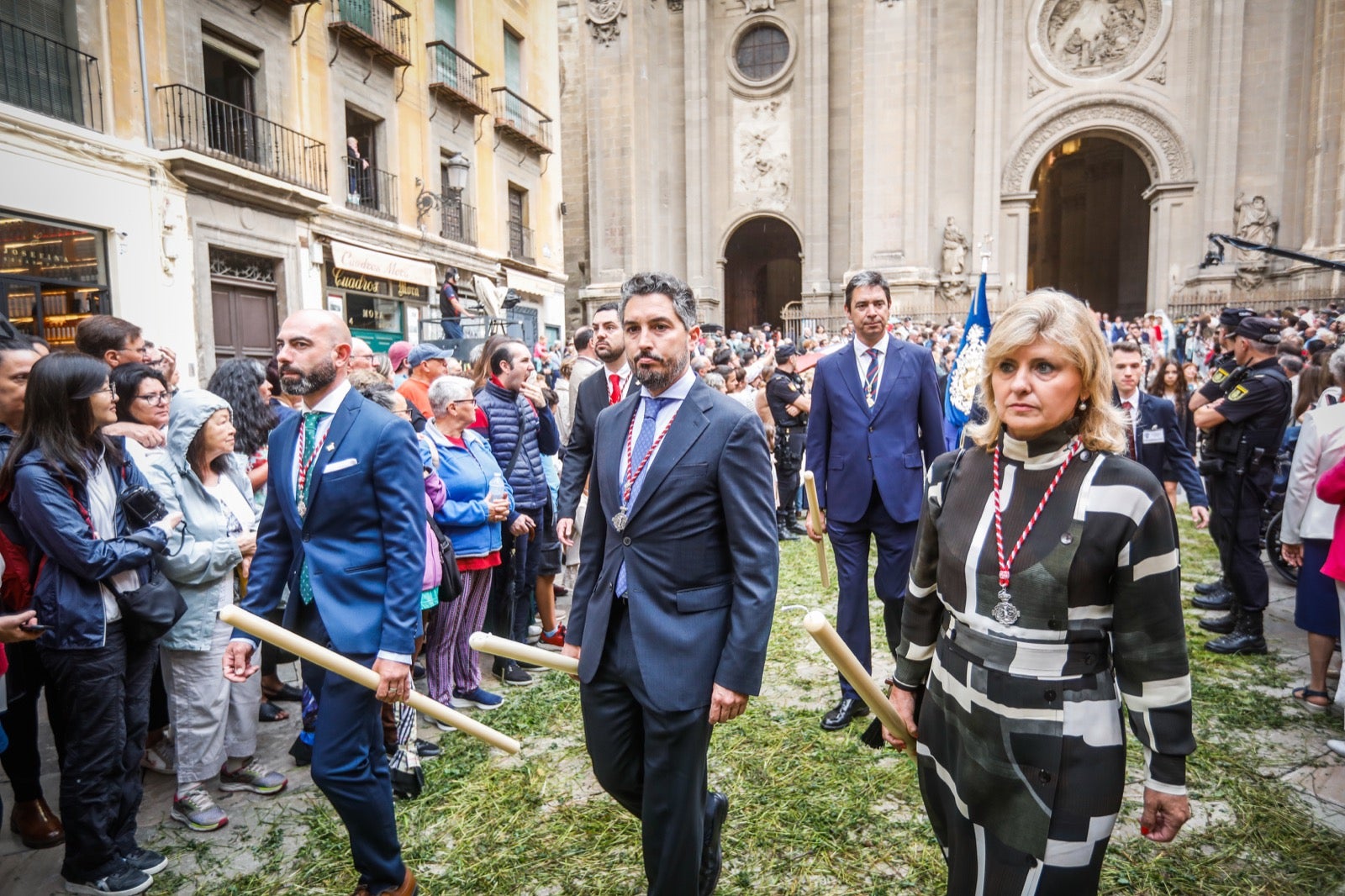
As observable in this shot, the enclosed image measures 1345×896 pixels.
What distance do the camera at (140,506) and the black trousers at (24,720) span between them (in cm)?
65

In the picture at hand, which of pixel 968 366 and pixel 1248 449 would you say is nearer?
pixel 1248 449

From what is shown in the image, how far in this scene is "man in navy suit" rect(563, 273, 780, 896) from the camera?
2389 mm

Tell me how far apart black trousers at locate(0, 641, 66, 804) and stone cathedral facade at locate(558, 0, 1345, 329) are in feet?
76.8

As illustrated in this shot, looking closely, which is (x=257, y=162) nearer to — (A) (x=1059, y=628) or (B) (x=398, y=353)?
(B) (x=398, y=353)

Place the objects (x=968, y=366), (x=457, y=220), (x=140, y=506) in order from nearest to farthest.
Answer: (x=140, y=506) < (x=968, y=366) < (x=457, y=220)

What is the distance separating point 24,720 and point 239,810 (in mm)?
962

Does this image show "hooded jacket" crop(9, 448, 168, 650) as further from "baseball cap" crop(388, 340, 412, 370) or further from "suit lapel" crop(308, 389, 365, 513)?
"baseball cap" crop(388, 340, 412, 370)

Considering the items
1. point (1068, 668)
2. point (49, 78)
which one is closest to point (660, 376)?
point (1068, 668)

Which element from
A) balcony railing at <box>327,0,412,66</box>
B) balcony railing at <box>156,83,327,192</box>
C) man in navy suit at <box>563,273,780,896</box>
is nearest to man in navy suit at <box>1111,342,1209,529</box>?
man in navy suit at <box>563,273,780,896</box>

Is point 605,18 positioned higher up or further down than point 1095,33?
higher up

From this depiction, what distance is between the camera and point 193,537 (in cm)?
364

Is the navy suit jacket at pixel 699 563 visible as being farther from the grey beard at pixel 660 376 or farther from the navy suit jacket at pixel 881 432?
the navy suit jacket at pixel 881 432

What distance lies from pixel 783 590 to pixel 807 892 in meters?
4.04

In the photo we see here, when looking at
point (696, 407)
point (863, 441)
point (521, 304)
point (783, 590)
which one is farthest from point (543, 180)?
point (696, 407)
